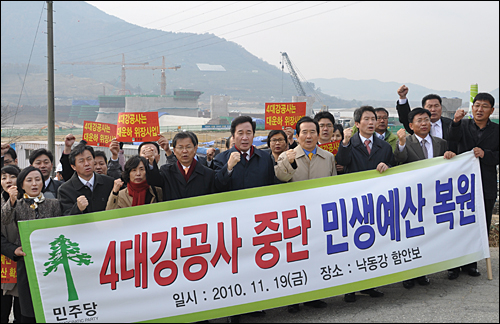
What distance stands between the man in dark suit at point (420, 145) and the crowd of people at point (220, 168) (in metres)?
0.01

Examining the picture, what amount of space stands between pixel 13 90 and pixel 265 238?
217 m

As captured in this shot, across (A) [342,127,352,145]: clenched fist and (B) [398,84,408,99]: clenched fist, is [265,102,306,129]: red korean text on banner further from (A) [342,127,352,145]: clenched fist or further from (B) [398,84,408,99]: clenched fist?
(A) [342,127,352,145]: clenched fist

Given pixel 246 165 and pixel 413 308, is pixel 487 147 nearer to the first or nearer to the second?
pixel 413 308

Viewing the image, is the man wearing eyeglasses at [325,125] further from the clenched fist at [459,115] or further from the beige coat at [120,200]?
the beige coat at [120,200]

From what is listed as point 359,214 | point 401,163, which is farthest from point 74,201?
point 401,163

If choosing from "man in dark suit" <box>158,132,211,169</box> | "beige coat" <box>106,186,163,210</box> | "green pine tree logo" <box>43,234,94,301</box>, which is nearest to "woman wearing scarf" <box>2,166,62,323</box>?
"green pine tree logo" <box>43,234,94,301</box>

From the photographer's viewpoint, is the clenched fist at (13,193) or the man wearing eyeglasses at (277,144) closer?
the clenched fist at (13,193)

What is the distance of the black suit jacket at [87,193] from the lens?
414cm

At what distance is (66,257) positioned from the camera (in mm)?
3879

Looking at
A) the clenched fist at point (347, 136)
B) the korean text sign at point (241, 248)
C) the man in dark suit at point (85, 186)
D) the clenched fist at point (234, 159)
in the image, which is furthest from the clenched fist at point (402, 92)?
the man in dark suit at point (85, 186)

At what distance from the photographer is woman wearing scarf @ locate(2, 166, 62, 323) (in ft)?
12.7

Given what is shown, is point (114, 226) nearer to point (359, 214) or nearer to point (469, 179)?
point (359, 214)

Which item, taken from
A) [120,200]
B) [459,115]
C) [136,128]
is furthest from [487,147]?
[136,128]

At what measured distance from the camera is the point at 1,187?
15.3ft
